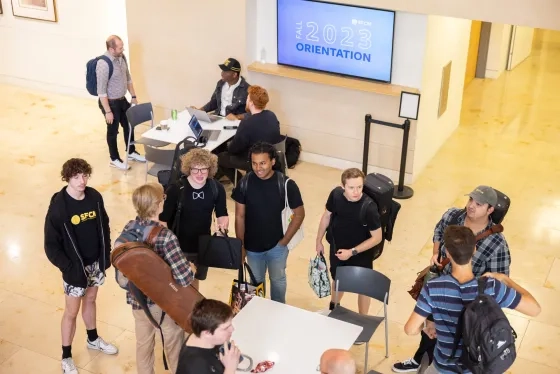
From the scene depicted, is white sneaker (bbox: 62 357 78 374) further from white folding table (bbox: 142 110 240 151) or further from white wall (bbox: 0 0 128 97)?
white wall (bbox: 0 0 128 97)

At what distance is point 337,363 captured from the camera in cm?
372

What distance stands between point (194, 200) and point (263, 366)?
1.49 m

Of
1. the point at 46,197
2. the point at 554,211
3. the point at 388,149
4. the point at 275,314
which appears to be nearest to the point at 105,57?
the point at 46,197

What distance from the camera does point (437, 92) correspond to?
9.14 m

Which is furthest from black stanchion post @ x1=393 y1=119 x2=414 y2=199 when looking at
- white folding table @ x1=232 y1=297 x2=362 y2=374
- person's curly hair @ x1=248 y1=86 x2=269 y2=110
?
white folding table @ x1=232 y1=297 x2=362 y2=374

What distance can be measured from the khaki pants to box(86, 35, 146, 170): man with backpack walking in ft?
14.6

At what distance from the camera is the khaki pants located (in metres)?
4.99

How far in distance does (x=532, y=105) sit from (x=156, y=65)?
Result: 19.9 ft

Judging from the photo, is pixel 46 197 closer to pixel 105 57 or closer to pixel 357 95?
pixel 105 57

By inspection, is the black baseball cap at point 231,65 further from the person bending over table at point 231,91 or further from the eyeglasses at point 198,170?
the eyeglasses at point 198,170

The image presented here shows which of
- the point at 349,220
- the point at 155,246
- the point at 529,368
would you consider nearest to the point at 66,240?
the point at 155,246

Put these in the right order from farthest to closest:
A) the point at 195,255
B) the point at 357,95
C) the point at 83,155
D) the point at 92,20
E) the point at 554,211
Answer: the point at 92,20, the point at 83,155, the point at 357,95, the point at 554,211, the point at 195,255

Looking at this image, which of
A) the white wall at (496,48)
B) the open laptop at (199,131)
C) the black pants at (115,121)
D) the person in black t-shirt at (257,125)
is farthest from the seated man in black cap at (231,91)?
the white wall at (496,48)

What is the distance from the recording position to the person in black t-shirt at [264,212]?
544 cm
